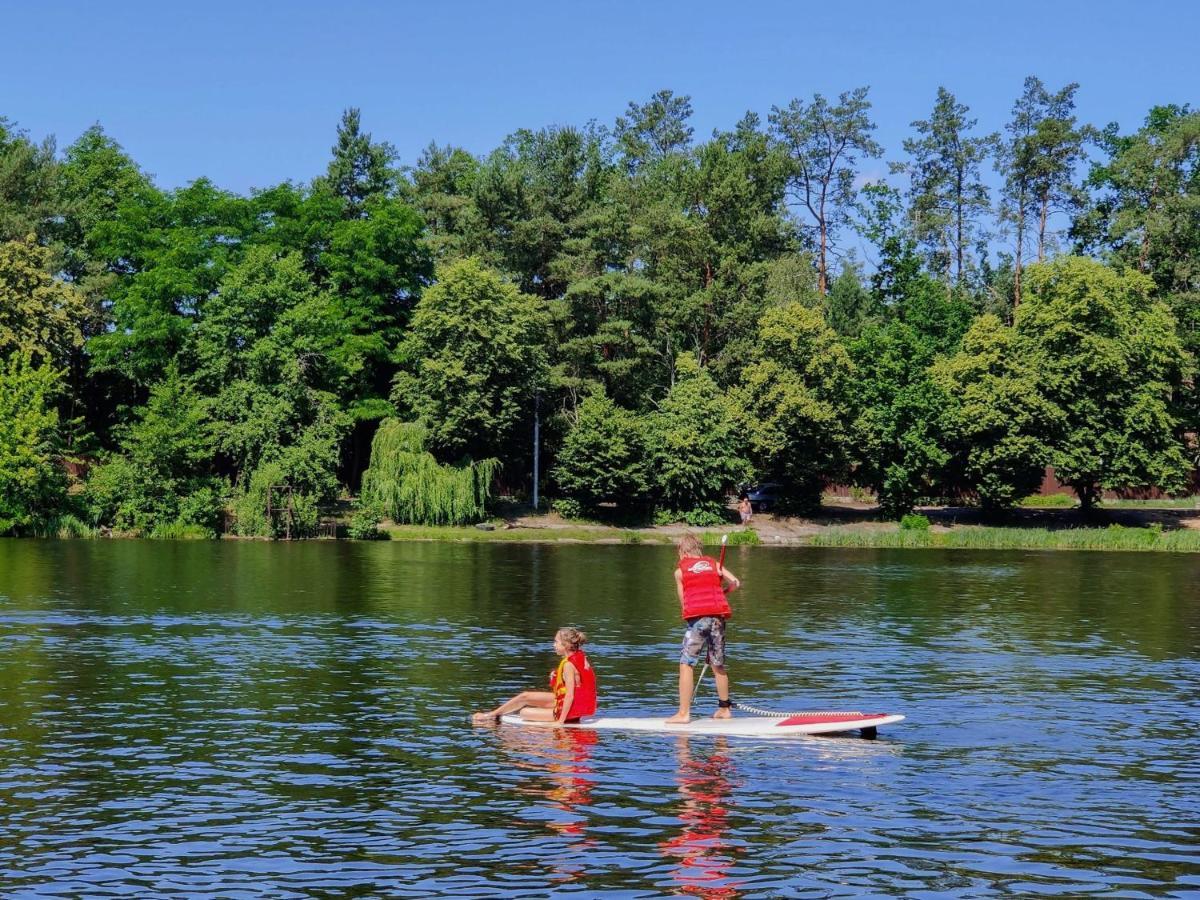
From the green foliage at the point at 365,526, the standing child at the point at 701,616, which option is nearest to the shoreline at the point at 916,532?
the green foliage at the point at 365,526

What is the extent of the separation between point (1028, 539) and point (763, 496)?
74.5 ft

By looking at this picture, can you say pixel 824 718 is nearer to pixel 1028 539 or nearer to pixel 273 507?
pixel 1028 539

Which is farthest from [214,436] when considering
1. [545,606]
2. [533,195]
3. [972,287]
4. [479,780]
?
[479,780]

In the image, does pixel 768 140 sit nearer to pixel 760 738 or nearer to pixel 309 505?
pixel 309 505

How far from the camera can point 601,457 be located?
89.6m

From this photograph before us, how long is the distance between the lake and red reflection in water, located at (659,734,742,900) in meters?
0.05

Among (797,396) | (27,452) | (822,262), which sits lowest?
(27,452)

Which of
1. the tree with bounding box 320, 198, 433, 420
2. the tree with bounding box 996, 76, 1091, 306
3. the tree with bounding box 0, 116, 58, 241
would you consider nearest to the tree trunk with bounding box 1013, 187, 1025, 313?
the tree with bounding box 996, 76, 1091, 306

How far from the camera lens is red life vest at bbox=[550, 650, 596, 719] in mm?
23422

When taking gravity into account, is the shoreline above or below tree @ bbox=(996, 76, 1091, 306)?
below

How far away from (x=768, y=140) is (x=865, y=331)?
23.3m

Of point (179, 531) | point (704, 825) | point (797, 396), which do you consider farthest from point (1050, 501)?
point (704, 825)

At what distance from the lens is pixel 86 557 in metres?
63.1

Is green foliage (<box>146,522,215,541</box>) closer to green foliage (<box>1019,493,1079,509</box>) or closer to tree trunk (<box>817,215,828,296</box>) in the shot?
tree trunk (<box>817,215,828,296</box>)
